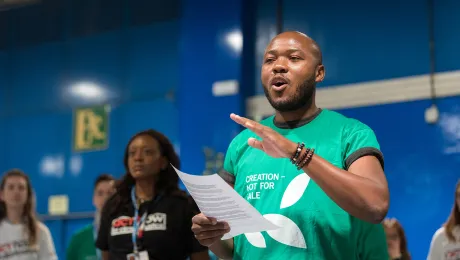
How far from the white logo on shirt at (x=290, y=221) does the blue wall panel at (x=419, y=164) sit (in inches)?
182

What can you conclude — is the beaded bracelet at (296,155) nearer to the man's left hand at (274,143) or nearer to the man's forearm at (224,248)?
the man's left hand at (274,143)

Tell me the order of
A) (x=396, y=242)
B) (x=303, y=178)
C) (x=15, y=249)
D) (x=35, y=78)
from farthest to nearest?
(x=35, y=78) → (x=396, y=242) → (x=15, y=249) → (x=303, y=178)

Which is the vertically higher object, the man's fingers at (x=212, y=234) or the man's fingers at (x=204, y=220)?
the man's fingers at (x=204, y=220)

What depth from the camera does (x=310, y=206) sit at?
1.76m

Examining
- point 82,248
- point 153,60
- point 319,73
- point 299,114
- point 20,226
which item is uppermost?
point 153,60

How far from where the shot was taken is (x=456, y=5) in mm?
6340

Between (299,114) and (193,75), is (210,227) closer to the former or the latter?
(299,114)

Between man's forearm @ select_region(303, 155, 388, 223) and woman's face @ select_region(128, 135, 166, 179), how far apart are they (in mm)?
2062

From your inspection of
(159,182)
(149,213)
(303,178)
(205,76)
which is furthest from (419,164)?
(303,178)

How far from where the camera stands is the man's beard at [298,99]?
1862mm

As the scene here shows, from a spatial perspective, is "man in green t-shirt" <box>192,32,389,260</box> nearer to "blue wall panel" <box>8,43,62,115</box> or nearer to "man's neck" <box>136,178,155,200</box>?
"man's neck" <box>136,178,155,200</box>

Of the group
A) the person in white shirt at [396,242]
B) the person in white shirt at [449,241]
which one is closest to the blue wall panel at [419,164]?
the person in white shirt at [396,242]

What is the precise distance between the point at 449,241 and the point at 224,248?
10.4ft

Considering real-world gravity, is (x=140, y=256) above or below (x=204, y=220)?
below
